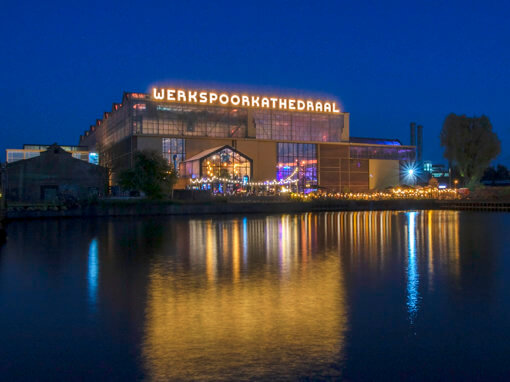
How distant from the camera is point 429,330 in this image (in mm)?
7117

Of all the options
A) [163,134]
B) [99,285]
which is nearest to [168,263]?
[99,285]

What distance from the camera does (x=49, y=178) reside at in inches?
1948

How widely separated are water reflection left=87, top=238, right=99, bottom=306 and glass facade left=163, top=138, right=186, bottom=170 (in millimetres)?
49803

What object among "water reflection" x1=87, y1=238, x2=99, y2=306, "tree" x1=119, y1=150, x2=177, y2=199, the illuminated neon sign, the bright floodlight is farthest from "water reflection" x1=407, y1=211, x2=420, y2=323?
the bright floodlight

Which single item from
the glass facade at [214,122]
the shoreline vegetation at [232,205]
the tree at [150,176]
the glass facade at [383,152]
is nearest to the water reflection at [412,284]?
the shoreline vegetation at [232,205]

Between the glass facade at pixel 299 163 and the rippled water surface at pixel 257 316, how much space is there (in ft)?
190

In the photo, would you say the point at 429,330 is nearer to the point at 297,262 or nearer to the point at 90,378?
the point at 90,378

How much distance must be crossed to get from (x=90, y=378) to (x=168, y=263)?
8.38 metres

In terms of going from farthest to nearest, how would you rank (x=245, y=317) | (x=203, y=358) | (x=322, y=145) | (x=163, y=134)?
(x=322, y=145) < (x=163, y=134) < (x=245, y=317) < (x=203, y=358)

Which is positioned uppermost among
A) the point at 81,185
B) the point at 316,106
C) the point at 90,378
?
the point at 316,106

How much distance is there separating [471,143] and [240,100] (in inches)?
1313

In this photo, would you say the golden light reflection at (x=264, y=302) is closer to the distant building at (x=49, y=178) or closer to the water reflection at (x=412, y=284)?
the water reflection at (x=412, y=284)

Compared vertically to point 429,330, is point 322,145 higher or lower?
higher

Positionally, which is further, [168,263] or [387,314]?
[168,263]
